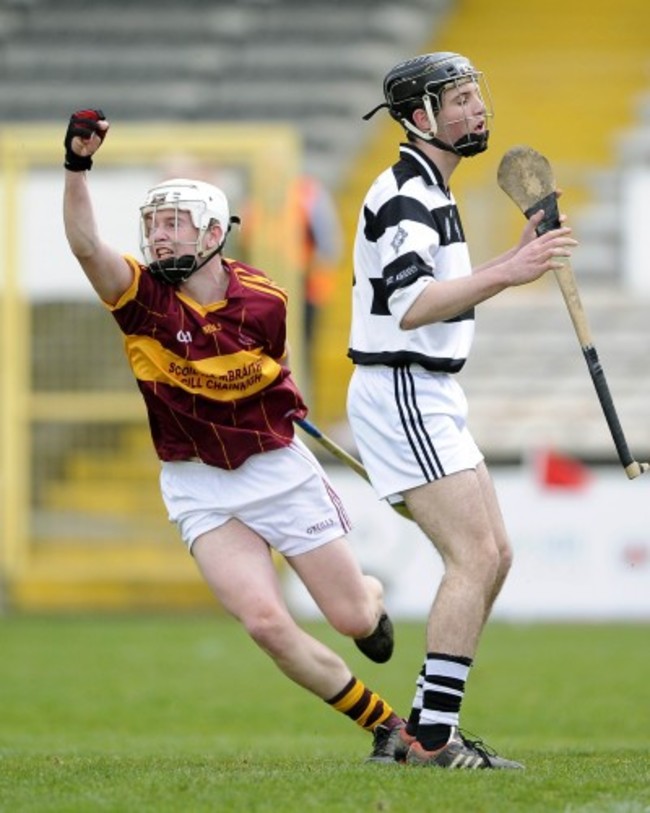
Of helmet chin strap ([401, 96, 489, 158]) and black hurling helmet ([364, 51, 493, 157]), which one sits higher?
black hurling helmet ([364, 51, 493, 157])

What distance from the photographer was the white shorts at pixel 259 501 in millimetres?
8094

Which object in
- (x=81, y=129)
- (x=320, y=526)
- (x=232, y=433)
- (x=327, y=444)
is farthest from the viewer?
(x=327, y=444)

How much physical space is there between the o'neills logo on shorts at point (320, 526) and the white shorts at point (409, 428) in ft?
1.33

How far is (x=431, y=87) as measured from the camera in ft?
25.8

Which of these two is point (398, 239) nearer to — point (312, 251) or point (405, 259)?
point (405, 259)

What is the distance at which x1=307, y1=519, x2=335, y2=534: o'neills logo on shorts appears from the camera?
8.16 m

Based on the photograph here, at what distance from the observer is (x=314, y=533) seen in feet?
26.8

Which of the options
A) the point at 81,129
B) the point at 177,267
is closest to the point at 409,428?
the point at 177,267

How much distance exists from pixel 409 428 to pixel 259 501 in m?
0.70

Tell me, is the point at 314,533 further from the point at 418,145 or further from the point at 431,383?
the point at 418,145

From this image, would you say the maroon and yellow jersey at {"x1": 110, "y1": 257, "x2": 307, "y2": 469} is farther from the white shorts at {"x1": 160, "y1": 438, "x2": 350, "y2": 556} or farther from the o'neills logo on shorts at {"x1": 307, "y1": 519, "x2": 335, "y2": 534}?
the o'neills logo on shorts at {"x1": 307, "y1": 519, "x2": 335, "y2": 534}

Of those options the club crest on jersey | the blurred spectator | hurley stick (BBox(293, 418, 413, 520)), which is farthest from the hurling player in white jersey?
the blurred spectator

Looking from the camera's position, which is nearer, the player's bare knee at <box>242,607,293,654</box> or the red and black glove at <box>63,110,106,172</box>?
the red and black glove at <box>63,110,106,172</box>

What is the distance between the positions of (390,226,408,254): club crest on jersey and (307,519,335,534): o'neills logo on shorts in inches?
44.5
